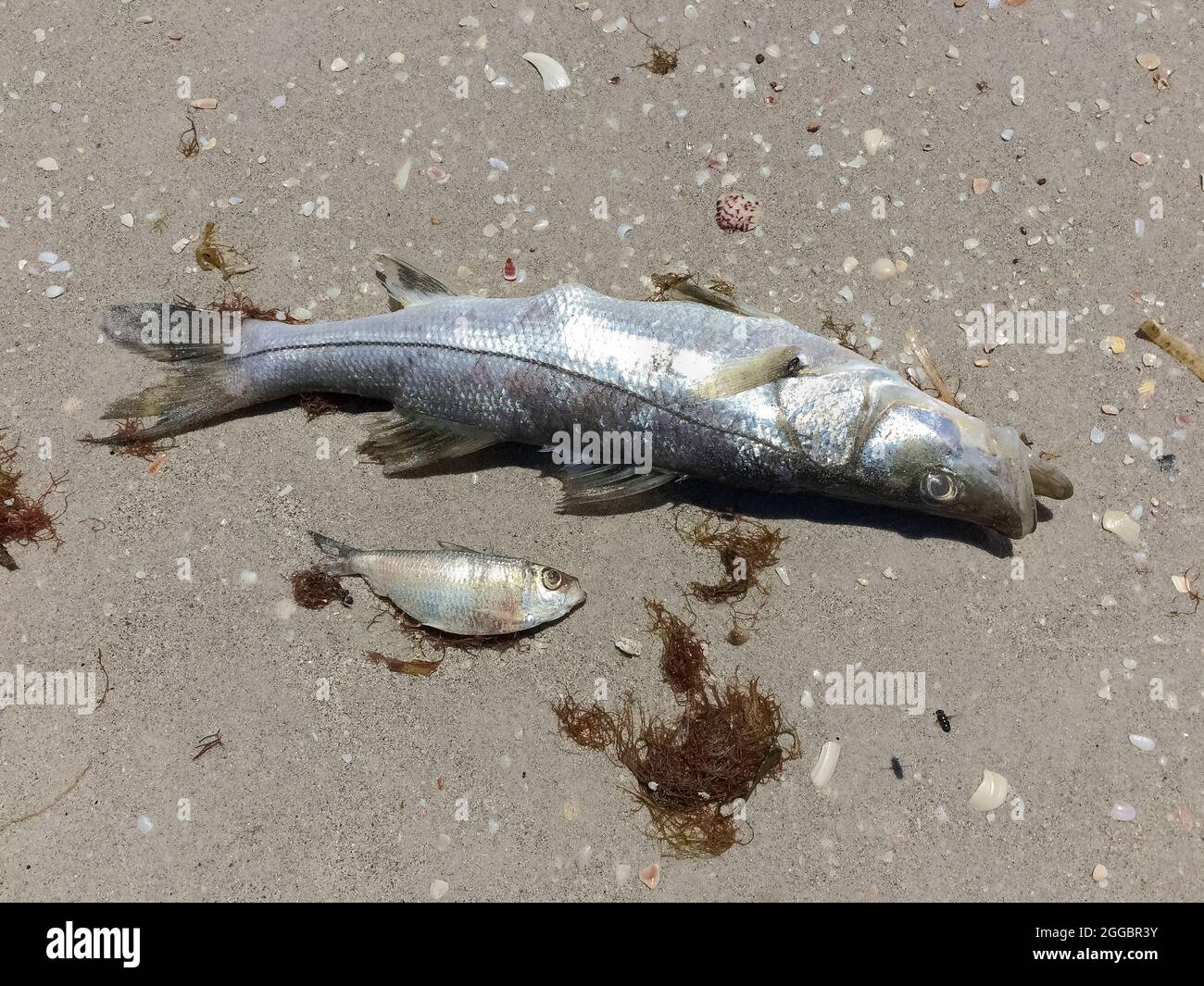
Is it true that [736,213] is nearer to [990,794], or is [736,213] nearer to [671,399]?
[671,399]

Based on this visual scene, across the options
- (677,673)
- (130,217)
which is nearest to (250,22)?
(130,217)

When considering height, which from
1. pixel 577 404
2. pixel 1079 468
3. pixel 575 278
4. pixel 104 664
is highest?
pixel 575 278

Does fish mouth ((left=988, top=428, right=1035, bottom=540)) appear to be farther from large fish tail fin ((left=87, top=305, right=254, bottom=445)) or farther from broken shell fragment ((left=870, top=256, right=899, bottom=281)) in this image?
large fish tail fin ((left=87, top=305, right=254, bottom=445))

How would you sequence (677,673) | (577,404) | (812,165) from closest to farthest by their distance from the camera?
(577,404)
(677,673)
(812,165)

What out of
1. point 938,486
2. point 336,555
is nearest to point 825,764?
point 938,486

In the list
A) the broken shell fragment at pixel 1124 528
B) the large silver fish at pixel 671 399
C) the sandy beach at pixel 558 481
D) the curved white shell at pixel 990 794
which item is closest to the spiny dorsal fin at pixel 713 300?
the large silver fish at pixel 671 399

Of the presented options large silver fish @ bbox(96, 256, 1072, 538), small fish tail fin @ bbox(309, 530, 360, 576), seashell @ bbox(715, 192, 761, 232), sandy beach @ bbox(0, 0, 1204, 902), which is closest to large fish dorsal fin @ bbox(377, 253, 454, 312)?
large silver fish @ bbox(96, 256, 1072, 538)

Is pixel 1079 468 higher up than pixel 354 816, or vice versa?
pixel 1079 468

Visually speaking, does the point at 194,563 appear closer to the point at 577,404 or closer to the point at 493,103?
the point at 577,404
